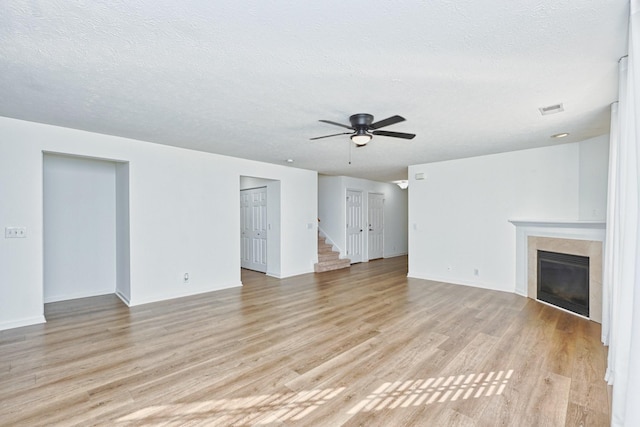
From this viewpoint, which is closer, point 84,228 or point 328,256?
point 84,228

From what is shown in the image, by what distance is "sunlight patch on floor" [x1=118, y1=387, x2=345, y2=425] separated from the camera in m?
2.00

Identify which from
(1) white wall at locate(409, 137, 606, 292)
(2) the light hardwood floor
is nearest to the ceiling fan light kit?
(2) the light hardwood floor

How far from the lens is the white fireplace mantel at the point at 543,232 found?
12.8 feet

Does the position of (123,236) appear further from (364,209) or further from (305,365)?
(364,209)

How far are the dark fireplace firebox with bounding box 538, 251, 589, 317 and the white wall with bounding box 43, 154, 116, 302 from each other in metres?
7.28

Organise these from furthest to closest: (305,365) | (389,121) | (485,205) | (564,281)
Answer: (485,205)
(564,281)
(389,121)
(305,365)

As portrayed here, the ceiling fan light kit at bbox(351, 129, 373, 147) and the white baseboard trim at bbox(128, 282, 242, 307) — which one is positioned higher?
the ceiling fan light kit at bbox(351, 129, 373, 147)

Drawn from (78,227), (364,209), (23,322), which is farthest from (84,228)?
(364,209)

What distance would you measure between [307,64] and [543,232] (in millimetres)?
4647

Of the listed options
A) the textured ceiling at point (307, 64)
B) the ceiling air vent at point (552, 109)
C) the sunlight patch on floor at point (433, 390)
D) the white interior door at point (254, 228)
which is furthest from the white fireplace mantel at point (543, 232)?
the white interior door at point (254, 228)

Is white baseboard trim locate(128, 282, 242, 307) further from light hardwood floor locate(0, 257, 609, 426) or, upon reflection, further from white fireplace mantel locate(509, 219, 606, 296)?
white fireplace mantel locate(509, 219, 606, 296)

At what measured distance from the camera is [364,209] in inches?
350

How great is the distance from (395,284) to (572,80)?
428 cm

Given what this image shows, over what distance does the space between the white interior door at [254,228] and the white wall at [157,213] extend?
76cm
